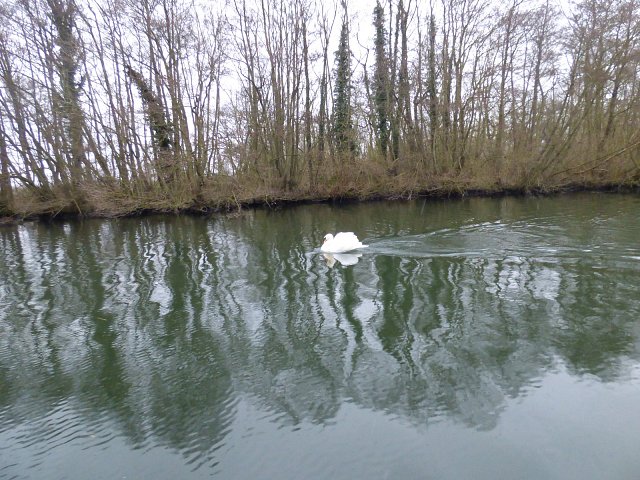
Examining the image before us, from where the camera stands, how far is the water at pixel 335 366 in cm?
366

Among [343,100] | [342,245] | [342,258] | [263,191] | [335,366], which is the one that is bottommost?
[335,366]

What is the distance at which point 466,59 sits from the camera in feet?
88.4

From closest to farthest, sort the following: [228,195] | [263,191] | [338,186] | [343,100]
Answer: [228,195] → [263,191] → [338,186] → [343,100]

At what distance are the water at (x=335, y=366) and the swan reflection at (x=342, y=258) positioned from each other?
16 centimetres

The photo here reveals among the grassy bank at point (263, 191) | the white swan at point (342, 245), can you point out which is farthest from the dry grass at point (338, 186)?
the white swan at point (342, 245)

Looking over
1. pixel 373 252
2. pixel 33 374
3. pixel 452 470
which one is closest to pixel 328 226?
pixel 373 252

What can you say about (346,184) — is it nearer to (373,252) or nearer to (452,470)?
(373,252)

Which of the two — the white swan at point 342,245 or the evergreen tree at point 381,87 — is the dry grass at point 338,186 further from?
the white swan at point 342,245

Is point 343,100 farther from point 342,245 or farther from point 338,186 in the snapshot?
point 342,245

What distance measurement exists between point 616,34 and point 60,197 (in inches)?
1246

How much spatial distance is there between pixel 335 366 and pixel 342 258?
5601 mm

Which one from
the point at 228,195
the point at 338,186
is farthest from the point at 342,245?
the point at 338,186

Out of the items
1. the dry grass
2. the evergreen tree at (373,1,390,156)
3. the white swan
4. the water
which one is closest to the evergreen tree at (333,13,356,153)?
the dry grass

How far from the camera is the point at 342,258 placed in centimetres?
1066
